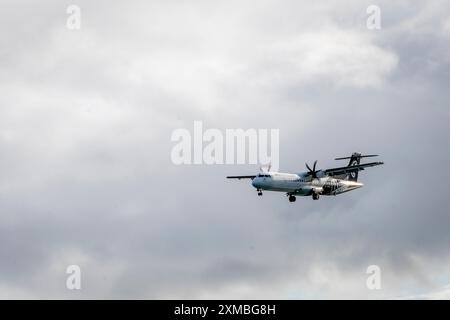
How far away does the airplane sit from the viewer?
15500cm

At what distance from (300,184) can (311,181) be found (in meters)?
3.76

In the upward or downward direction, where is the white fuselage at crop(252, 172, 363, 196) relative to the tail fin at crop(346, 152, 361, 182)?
downward

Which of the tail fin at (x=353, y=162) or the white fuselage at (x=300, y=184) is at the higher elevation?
the tail fin at (x=353, y=162)

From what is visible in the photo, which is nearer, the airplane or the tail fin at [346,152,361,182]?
the airplane

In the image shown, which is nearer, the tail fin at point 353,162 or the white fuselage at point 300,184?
the white fuselage at point 300,184

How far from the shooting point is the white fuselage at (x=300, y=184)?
15462 centimetres

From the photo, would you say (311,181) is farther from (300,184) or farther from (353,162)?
(353,162)

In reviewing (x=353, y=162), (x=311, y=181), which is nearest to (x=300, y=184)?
(x=311, y=181)
